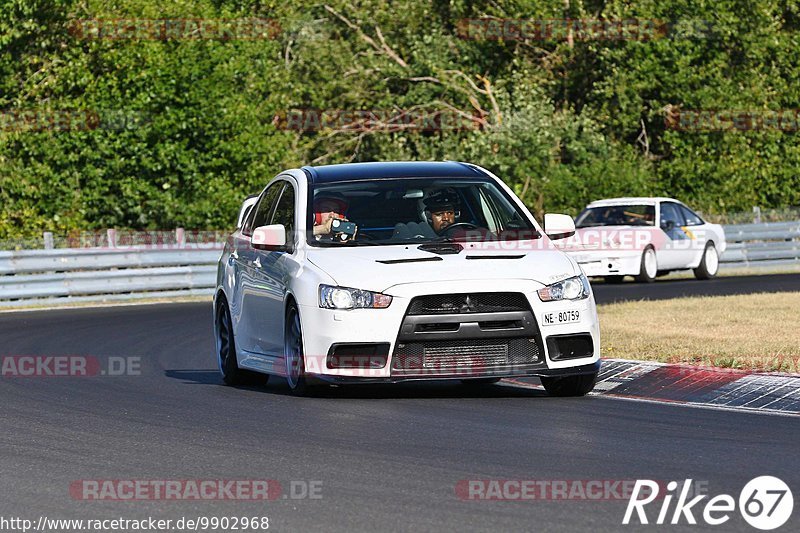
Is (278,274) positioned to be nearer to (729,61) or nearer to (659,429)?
(659,429)

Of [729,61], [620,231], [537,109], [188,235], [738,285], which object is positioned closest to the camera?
[738,285]

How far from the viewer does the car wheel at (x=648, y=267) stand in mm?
30047

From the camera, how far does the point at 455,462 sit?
8492 mm

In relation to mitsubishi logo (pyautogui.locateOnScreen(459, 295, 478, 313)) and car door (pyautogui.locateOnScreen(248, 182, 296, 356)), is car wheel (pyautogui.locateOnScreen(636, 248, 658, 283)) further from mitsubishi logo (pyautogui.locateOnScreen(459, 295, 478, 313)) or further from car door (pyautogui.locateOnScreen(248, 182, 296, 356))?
mitsubishi logo (pyautogui.locateOnScreen(459, 295, 478, 313))

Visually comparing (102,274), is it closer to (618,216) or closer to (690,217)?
(618,216)

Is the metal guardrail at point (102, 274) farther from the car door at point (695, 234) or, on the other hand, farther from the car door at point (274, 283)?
the car door at point (274, 283)

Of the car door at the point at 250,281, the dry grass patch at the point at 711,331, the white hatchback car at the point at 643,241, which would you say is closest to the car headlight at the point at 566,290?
the dry grass patch at the point at 711,331

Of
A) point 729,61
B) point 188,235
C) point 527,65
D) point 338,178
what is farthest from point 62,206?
point 338,178

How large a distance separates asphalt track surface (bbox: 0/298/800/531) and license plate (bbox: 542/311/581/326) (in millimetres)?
564

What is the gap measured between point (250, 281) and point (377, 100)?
36.7m

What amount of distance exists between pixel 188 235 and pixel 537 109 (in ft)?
35.5

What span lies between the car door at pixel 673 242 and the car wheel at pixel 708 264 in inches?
20.6

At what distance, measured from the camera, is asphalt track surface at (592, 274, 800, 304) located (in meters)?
25.4

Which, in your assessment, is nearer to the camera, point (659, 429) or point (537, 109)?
point (659, 429)
